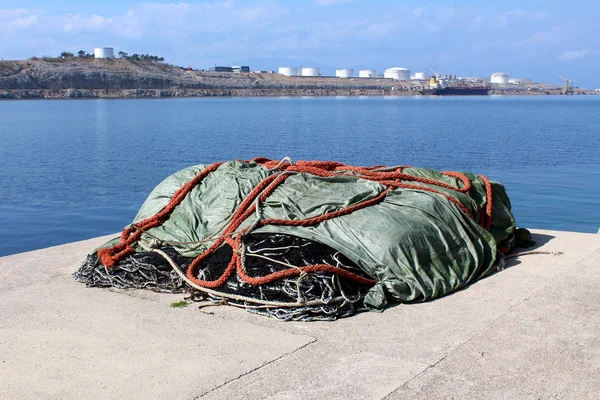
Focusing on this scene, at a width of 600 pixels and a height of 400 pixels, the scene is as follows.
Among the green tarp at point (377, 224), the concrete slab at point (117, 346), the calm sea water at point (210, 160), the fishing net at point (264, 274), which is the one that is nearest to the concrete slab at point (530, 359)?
the green tarp at point (377, 224)

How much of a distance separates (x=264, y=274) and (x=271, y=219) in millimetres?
740

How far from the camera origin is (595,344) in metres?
5.11

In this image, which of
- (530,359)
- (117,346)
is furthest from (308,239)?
(530,359)

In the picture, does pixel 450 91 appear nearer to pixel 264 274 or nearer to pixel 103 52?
pixel 103 52

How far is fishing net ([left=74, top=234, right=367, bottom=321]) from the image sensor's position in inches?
228

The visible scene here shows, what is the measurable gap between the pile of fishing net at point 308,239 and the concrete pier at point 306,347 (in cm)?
20

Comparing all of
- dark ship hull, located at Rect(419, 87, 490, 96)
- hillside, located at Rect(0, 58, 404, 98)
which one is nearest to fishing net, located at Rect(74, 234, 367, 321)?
hillside, located at Rect(0, 58, 404, 98)

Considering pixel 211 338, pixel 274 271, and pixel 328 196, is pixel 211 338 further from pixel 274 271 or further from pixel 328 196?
pixel 328 196

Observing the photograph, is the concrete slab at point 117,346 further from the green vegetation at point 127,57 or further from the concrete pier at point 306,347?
the green vegetation at point 127,57

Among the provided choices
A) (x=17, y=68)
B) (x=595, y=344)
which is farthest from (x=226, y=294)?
(x=17, y=68)

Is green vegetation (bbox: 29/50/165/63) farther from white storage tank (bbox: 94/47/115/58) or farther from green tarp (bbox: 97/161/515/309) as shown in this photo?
green tarp (bbox: 97/161/515/309)

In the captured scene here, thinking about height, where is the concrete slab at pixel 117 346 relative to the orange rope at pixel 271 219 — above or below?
below

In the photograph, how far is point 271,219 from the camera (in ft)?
21.8

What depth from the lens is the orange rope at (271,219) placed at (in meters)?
6.08
